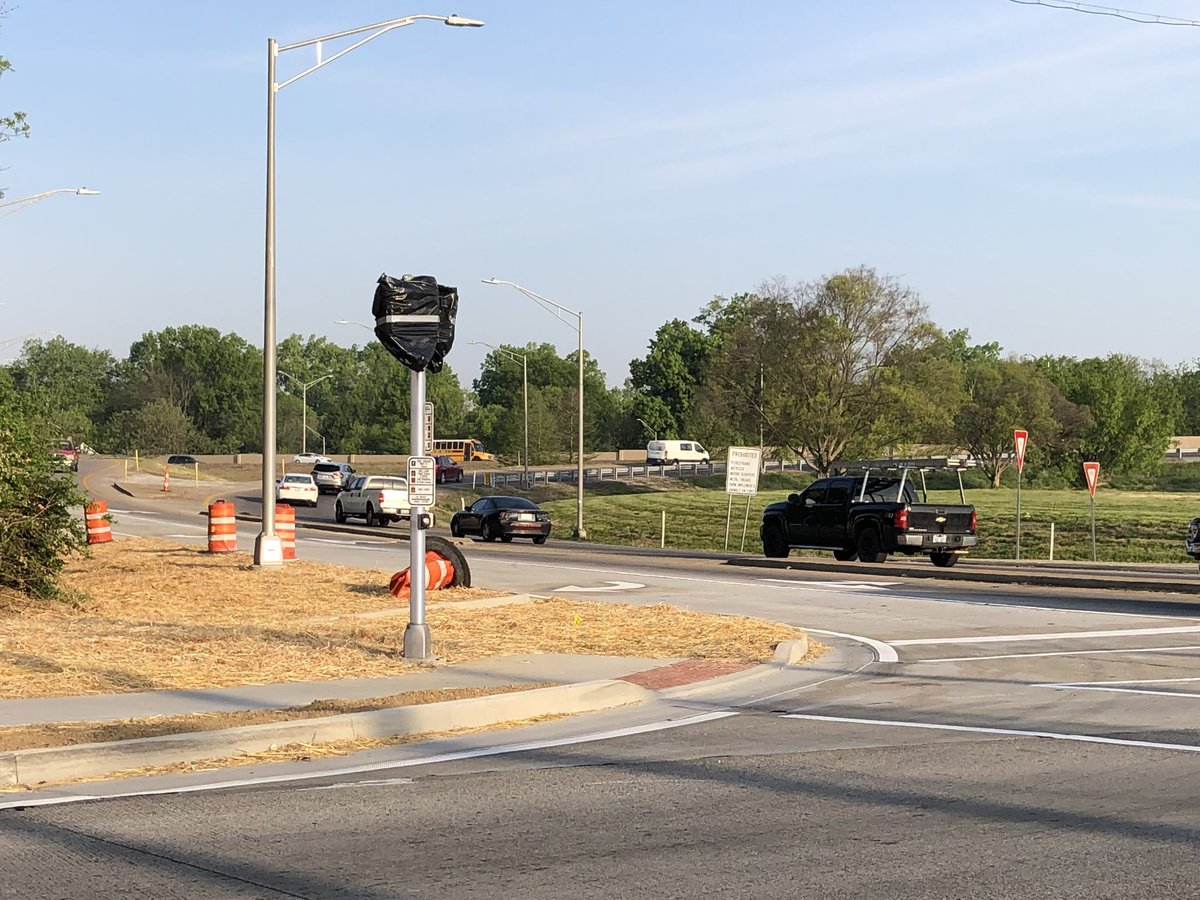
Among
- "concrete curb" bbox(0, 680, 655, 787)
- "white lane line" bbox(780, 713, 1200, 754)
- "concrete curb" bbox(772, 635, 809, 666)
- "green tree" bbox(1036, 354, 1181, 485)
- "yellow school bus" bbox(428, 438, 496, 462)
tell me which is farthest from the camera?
"yellow school bus" bbox(428, 438, 496, 462)

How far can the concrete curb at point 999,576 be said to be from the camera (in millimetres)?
24625

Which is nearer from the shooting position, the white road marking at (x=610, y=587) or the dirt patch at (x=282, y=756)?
the dirt patch at (x=282, y=756)

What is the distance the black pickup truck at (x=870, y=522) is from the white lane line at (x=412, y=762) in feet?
66.6

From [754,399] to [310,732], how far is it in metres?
68.5

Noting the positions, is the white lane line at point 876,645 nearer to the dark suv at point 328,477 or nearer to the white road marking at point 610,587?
the white road marking at point 610,587

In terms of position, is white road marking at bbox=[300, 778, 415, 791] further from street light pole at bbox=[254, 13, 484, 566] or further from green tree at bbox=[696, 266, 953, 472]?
green tree at bbox=[696, 266, 953, 472]

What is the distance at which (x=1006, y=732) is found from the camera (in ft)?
34.9

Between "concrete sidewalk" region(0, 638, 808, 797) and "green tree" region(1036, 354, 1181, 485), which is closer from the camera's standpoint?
"concrete sidewalk" region(0, 638, 808, 797)

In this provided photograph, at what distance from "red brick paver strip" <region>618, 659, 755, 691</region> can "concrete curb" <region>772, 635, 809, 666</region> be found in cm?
53

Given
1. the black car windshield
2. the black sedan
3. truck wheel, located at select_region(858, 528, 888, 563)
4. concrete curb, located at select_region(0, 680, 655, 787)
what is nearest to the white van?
the black sedan

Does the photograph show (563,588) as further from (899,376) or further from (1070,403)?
(1070,403)

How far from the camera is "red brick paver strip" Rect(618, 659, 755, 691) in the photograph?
43.4 feet

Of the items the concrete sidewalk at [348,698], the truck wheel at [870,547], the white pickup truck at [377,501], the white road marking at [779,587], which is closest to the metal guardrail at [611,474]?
the white pickup truck at [377,501]

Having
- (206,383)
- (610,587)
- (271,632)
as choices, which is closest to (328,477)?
(610,587)
